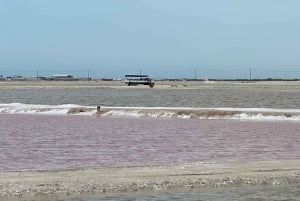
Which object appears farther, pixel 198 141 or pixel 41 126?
pixel 41 126

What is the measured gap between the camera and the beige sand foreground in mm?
14203

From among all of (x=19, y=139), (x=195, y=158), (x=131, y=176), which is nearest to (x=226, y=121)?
(x=19, y=139)

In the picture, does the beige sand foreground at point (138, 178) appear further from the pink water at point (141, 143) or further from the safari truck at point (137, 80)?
the safari truck at point (137, 80)

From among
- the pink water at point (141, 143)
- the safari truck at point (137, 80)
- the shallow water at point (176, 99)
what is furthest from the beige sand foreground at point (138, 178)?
the safari truck at point (137, 80)

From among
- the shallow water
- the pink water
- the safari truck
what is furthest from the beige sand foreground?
Answer: the safari truck

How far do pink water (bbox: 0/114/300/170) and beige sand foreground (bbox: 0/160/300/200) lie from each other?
7.28 feet

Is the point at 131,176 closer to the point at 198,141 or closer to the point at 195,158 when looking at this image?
the point at 195,158

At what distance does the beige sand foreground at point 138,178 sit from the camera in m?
14.2

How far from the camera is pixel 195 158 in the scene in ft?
68.0

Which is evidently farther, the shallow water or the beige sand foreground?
the shallow water

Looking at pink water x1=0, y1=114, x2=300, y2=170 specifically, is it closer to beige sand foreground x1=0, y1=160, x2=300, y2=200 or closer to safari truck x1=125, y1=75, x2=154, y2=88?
beige sand foreground x1=0, y1=160, x2=300, y2=200

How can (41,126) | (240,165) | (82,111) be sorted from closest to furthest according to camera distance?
(240,165) → (41,126) → (82,111)

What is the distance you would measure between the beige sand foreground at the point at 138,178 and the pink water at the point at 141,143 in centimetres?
222

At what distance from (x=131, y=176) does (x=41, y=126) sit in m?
19.9
